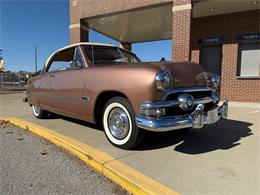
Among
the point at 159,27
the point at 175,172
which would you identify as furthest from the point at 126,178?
the point at 159,27

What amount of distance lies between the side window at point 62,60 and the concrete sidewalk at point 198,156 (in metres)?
1.29

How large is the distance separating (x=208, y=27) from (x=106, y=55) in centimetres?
710

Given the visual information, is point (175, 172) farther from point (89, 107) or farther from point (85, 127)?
point (85, 127)

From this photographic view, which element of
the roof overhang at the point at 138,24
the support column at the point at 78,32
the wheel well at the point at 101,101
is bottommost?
the wheel well at the point at 101,101

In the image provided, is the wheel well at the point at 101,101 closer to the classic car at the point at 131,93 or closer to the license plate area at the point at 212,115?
the classic car at the point at 131,93

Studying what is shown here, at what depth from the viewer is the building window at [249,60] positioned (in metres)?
9.39

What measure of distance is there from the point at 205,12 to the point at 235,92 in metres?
3.35

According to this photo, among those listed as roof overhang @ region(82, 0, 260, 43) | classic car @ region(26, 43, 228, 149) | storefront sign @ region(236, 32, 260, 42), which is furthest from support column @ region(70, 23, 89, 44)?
storefront sign @ region(236, 32, 260, 42)

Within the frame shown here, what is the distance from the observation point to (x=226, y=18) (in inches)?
391

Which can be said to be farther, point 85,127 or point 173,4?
point 173,4


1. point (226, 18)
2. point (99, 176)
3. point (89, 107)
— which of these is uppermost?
point (226, 18)

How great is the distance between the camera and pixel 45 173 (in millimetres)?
3059

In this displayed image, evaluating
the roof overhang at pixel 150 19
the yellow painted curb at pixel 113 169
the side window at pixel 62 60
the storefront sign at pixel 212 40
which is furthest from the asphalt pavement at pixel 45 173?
the storefront sign at pixel 212 40

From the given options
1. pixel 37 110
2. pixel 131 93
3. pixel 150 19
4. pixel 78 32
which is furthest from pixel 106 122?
pixel 78 32
